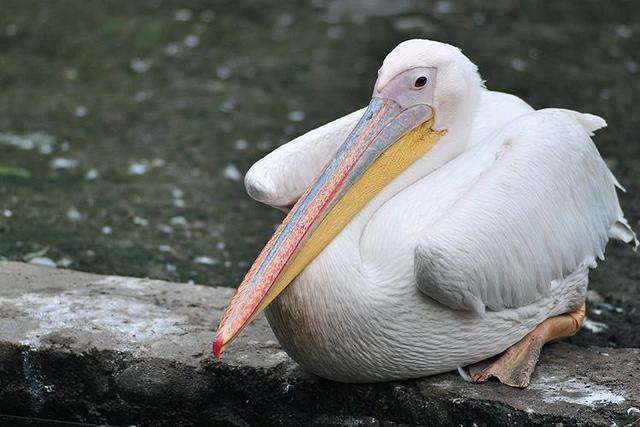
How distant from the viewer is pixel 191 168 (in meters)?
6.28

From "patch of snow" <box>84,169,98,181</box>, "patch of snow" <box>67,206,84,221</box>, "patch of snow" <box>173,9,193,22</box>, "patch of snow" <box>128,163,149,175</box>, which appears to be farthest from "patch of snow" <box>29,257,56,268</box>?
"patch of snow" <box>173,9,193,22</box>

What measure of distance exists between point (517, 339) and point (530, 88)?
13.7 feet

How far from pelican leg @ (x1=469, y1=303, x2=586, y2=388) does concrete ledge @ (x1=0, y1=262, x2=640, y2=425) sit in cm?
4

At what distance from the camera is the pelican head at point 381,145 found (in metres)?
3.22

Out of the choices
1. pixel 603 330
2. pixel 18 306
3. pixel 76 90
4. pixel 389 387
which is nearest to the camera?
pixel 389 387

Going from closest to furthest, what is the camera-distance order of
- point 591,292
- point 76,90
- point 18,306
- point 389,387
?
point 389,387, point 18,306, point 591,292, point 76,90

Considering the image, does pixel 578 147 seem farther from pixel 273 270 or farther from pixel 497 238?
pixel 273 270

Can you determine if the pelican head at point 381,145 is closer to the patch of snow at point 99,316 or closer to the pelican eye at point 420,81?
the pelican eye at point 420,81

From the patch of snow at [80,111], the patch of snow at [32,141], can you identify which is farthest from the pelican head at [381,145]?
the patch of snow at [80,111]

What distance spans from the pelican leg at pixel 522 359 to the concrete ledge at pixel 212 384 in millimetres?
39

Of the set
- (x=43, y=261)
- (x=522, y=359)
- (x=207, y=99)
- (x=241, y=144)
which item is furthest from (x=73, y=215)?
(x=522, y=359)

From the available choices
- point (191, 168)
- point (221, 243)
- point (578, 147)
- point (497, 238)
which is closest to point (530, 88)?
point (191, 168)

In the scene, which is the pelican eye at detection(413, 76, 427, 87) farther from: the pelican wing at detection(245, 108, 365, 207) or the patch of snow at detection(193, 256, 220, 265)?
the patch of snow at detection(193, 256, 220, 265)

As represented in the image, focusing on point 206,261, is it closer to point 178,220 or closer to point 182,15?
point 178,220
